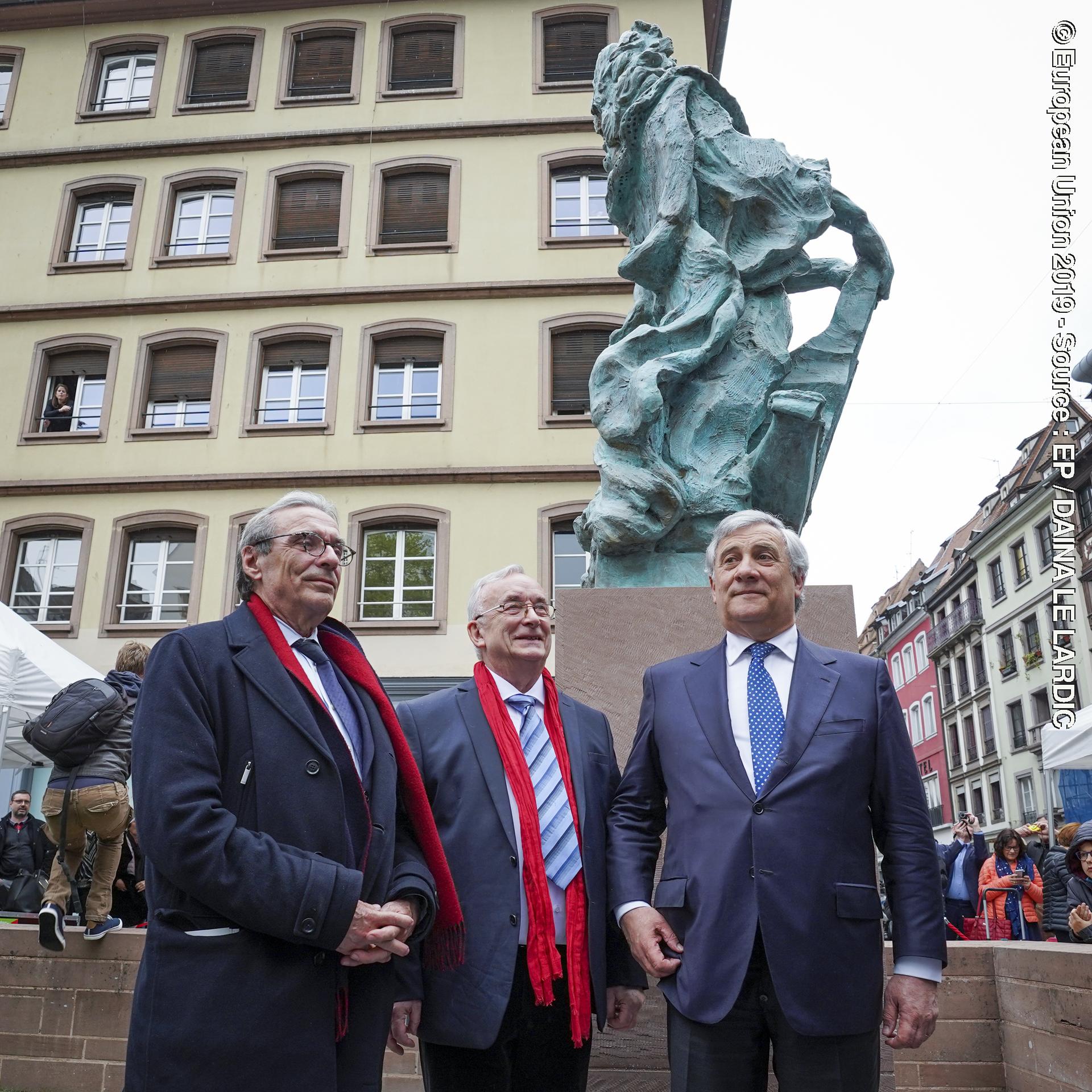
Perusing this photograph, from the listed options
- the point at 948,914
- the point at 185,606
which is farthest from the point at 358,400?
the point at 948,914

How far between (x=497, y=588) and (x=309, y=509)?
57 centimetres

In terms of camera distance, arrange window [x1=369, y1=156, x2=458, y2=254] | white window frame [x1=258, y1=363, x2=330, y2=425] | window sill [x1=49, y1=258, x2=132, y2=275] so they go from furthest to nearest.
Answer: window sill [x1=49, y1=258, x2=132, y2=275]
window [x1=369, y1=156, x2=458, y2=254]
white window frame [x1=258, y1=363, x2=330, y2=425]

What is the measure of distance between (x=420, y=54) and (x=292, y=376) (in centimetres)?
686

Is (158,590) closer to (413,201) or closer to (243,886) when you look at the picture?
(413,201)

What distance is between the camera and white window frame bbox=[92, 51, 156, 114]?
2072 cm

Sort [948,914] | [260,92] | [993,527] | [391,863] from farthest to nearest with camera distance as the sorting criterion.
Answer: [993,527] → [260,92] → [948,914] → [391,863]

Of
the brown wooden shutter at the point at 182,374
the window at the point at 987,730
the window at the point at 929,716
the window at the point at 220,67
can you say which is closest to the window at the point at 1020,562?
the window at the point at 987,730

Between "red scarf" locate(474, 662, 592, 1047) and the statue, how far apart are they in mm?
1610

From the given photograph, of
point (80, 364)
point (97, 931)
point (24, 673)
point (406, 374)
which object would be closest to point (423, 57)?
point (406, 374)

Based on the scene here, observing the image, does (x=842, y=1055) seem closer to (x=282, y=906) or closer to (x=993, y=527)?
(x=282, y=906)

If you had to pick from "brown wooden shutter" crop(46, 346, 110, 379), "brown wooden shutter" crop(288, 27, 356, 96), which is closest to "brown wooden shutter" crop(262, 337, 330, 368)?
"brown wooden shutter" crop(46, 346, 110, 379)

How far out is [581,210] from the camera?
61.6 feet

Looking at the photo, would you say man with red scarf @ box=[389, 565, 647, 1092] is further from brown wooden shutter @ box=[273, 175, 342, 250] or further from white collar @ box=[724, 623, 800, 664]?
brown wooden shutter @ box=[273, 175, 342, 250]

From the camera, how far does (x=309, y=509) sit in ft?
8.09
